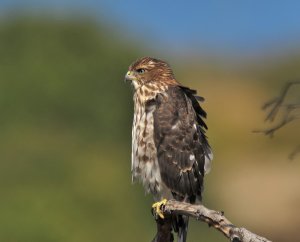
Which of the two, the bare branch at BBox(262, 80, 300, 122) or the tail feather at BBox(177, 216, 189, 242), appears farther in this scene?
the tail feather at BBox(177, 216, 189, 242)

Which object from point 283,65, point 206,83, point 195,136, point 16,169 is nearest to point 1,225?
point 16,169

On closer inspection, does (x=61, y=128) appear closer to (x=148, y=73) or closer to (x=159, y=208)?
(x=148, y=73)

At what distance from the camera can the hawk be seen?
34.9ft

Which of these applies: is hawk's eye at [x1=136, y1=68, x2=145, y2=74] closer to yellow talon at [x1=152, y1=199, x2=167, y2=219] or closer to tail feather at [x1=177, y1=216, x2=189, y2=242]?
tail feather at [x1=177, y1=216, x2=189, y2=242]

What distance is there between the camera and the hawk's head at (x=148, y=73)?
11.5 metres

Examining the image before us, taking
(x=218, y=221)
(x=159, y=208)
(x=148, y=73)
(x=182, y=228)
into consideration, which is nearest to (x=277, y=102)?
(x=218, y=221)

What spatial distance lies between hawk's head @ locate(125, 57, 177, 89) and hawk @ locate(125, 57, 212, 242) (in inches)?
21.7

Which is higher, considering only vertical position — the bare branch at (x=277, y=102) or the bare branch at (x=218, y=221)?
the bare branch at (x=277, y=102)

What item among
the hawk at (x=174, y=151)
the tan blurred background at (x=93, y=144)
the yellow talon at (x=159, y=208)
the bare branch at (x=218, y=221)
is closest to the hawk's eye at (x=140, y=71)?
the hawk at (x=174, y=151)

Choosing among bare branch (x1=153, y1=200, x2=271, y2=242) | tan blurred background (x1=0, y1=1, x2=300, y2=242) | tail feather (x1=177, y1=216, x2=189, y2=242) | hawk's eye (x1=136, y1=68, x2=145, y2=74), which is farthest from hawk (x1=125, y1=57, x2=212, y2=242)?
tan blurred background (x1=0, y1=1, x2=300, y2=242)

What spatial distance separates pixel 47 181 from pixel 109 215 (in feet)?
7.33

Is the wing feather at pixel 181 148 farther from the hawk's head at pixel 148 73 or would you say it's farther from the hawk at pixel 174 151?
the hawk's head at pixel 148 73

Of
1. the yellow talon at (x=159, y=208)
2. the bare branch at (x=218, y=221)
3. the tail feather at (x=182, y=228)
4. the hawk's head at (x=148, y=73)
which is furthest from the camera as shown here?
the hawk's head at (x=148, y=73)

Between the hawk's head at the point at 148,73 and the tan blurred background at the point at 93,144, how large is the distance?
14.7 metres
